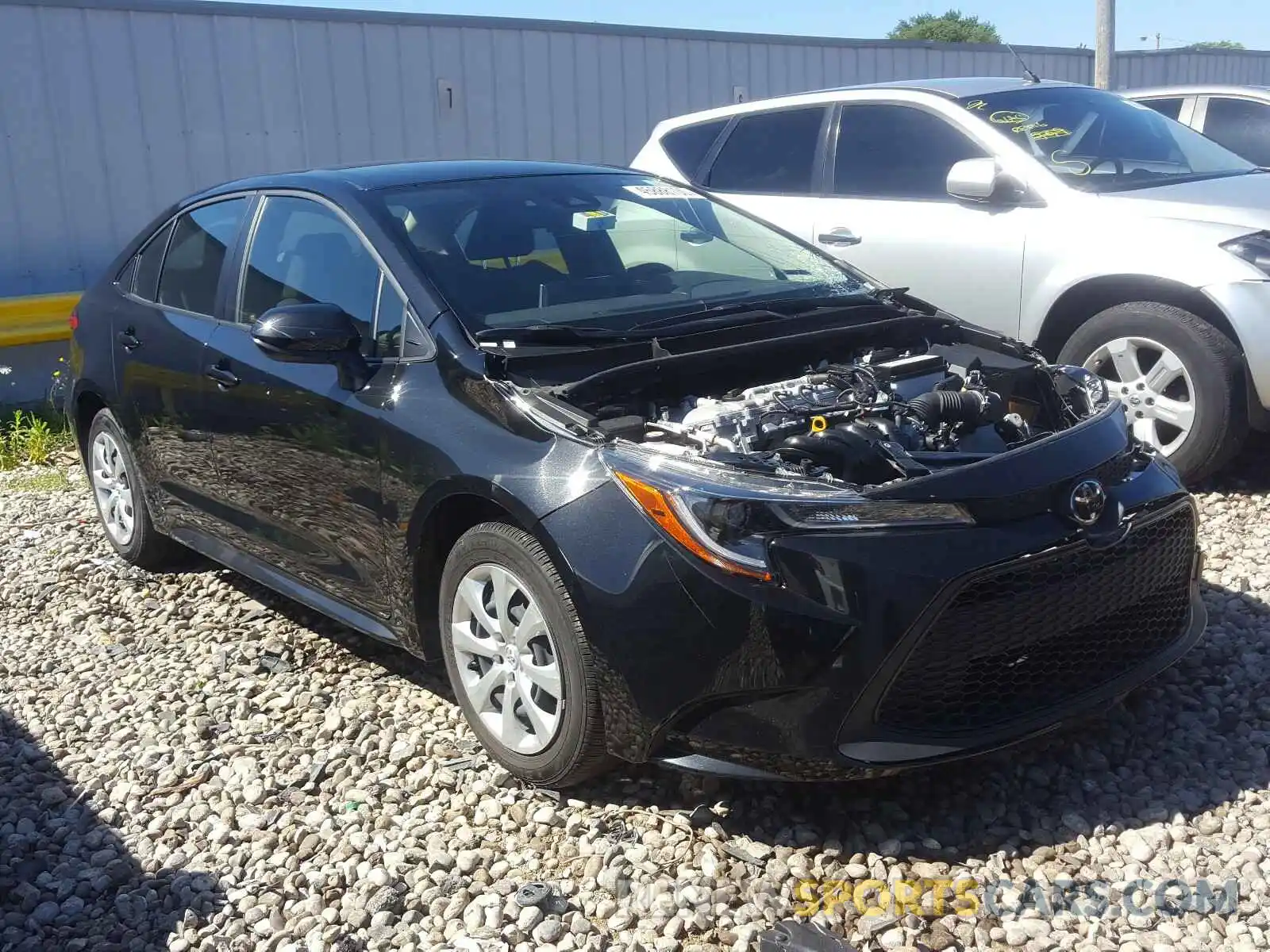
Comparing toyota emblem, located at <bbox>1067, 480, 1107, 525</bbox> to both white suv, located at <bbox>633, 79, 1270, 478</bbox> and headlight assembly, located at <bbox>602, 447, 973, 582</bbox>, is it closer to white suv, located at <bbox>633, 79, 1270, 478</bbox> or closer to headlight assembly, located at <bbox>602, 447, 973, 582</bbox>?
headlight assembly, located at <bbox>602, 447, 973, 582</bbox>

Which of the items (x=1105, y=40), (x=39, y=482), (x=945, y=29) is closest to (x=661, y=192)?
(x=39, y=482)

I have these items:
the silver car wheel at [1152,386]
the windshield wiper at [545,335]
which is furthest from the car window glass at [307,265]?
the silver car wheel at [1152,386]

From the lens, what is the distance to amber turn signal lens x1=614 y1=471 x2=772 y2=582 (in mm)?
2828

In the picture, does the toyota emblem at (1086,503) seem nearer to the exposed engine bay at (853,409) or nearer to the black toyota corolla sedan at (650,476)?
the black toyota corolla sedan at (650,476)

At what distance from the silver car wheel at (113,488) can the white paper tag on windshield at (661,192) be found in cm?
249

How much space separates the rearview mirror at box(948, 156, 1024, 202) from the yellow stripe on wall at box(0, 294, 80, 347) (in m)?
5.84

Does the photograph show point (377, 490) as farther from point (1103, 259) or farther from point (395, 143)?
point (395, 143)

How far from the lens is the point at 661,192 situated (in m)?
4.70

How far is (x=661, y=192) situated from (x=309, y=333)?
1603 mm

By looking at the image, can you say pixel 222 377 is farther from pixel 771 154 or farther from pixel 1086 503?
pixel 771 154

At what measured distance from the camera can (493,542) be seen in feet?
10.7

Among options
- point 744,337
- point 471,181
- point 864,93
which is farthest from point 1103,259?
point 471,181

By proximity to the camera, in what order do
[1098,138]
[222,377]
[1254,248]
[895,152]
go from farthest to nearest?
[895,152], [1098,138], [1254,248], [222,377]

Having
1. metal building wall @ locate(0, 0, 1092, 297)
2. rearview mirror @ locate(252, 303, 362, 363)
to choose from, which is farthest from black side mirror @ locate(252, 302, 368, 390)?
metal building wall @ locate(0, 0, 1092, 297)
